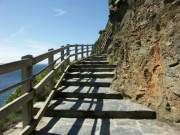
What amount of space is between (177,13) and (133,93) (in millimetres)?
2099

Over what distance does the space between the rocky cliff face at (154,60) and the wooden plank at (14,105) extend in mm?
2553

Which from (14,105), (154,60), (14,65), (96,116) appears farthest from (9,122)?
(154,60)

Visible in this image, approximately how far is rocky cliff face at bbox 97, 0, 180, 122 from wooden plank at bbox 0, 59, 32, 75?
2605 mm

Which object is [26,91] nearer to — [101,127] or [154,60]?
[101,127]

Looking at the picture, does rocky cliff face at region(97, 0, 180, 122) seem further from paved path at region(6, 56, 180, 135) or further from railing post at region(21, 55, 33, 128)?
railing post at region(21, 55, 33, 128)

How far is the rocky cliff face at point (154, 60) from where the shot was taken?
2.68m

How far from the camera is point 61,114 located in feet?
11.4

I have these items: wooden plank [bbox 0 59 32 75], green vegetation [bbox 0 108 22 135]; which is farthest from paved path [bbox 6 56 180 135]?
wooden plank [bbox 0 59 32 75]

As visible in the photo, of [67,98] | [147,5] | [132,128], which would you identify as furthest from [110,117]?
[147,5]

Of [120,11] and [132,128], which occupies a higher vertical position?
[120,11]

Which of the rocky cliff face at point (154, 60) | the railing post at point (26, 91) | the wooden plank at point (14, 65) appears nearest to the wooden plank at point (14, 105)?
the railing post at point (26, 91)

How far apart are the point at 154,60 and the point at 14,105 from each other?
2.89 m

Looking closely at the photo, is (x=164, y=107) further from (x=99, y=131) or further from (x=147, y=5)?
(x=147, y=5)

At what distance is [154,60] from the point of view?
3.30 meters
